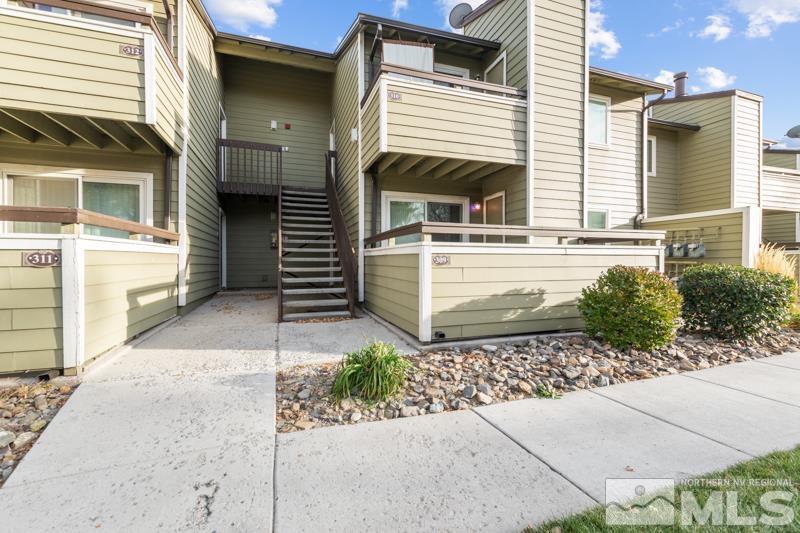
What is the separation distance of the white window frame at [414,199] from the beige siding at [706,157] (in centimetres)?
701

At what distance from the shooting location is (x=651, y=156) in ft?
31.2

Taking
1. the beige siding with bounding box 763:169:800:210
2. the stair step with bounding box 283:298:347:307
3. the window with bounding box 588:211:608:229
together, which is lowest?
the stair step with bounding box 283:298:347:307

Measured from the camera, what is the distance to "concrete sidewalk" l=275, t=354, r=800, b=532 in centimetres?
151

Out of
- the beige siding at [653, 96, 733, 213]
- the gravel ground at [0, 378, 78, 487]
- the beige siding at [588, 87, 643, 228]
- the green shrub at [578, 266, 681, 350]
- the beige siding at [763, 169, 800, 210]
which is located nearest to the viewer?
the gravel ground at [0, 378, 78, 487]

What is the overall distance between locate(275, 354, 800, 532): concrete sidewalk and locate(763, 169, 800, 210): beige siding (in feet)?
33.4

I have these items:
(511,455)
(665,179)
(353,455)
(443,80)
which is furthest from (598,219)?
(353,455)

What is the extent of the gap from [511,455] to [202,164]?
24.0 ft

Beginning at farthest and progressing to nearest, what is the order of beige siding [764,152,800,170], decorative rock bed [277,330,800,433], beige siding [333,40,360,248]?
beige siding [764,152,800,170]
beige siding [333,40,360,248]
decorative rock bed [277,330,800,433]

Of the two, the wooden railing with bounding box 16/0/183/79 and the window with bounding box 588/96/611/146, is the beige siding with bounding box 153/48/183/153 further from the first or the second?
the window with bounding box 588/96/611/146

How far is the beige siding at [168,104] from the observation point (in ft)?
14.9

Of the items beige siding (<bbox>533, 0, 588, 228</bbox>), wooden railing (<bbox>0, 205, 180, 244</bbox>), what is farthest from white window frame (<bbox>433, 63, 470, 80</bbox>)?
wooden railing (<bbox>0, 205, 180, 244</bbox>)

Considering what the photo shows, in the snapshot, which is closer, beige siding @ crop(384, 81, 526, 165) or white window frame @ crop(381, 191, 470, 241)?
beige siding @ crop(384, 81, 526, 165)

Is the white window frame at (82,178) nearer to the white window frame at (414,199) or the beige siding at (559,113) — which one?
the white window frame at (414,199)

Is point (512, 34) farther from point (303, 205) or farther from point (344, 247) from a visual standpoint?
point (303, 205)
